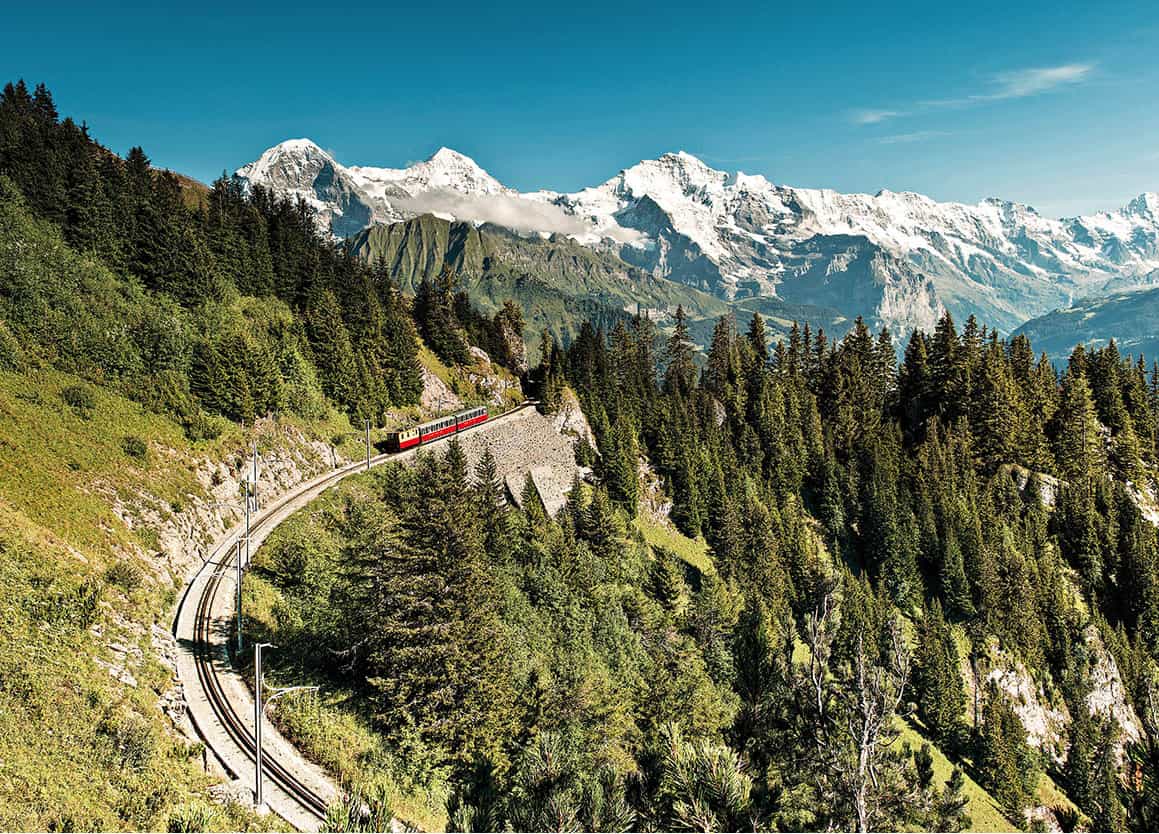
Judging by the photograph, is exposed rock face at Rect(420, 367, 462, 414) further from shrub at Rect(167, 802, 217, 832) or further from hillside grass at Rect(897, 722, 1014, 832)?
shrub at Rect(167, 802, 217, 832)

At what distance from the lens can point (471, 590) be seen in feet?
96.6

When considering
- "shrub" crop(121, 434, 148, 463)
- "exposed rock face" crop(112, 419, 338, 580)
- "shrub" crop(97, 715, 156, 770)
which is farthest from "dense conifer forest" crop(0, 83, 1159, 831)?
"shrub" crop(121, 434, 148, 463)

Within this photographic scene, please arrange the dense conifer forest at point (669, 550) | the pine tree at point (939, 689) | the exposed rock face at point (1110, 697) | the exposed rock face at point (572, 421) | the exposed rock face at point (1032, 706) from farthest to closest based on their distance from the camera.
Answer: the exposed rock face at point (572, 421), the exposed rock face at point (1110, 697), the exposed rock face at point (1032, 706), the pine tree at point (939, 689), the dense conifer forest at point (669, 550)

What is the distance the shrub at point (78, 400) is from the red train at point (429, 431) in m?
29.0

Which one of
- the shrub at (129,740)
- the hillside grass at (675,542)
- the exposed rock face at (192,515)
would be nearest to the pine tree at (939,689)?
the hillside grass at (675,542)

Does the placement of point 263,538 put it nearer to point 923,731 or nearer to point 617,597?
point 617,597

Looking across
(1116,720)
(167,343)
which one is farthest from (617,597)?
(1116,720)

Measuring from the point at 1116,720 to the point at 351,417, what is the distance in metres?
98.0

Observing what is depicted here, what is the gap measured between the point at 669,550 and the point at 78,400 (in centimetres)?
5687

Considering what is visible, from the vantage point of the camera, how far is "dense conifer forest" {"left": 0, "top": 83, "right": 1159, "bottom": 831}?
26.8 metres

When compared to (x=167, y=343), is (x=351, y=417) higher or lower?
lower

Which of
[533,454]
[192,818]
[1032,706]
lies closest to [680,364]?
[533,454]

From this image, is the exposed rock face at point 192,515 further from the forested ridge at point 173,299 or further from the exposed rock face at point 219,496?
the forested ridge at point 173,299

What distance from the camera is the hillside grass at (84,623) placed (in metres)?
17.9
